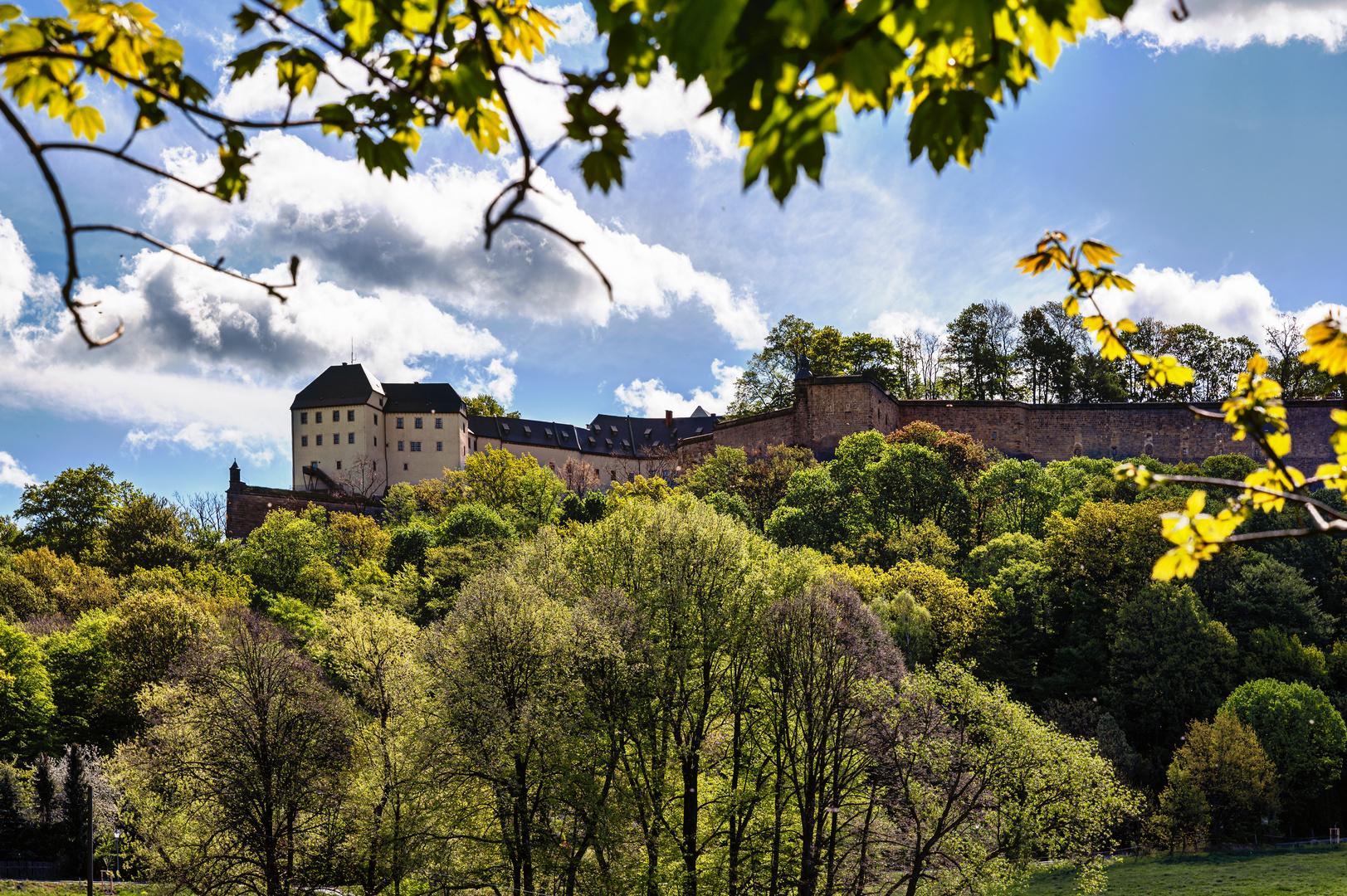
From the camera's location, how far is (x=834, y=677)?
22156mm

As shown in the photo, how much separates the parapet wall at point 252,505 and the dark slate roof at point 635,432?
30.1m

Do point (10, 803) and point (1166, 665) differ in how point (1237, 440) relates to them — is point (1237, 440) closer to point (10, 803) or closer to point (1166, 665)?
point (10, 803)

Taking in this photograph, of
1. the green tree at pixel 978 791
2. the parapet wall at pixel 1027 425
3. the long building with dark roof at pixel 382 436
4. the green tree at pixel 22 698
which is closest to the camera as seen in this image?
the green tree at pixel 978 791

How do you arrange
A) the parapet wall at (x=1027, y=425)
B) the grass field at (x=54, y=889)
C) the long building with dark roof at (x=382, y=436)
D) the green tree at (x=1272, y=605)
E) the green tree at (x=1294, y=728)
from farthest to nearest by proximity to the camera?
the long building with dark roof at (x=382, y=436) < the parapet wall at (x=1027, y=425) < the green tree at (x=1272, y=605) < the green tree at (x=1294, y=728) < the grass field at (x=54, y=889)

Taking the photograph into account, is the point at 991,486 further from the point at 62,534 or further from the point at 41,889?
the point at 62,534

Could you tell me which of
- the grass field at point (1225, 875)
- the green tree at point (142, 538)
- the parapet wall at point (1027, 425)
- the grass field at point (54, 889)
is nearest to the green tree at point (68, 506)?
the green tree at point (142, 538)

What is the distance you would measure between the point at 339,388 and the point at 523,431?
679 inches

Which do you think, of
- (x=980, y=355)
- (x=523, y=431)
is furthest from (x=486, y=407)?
(x=980, y=355)

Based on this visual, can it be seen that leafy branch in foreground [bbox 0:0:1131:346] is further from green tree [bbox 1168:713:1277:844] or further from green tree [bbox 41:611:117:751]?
green tree [bbox 1168:713:1277:844]

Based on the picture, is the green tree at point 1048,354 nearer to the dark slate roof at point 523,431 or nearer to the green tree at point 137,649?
the dark slate roof at point 523,431

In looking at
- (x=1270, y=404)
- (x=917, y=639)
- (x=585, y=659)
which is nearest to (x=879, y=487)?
(x=917, y=639)

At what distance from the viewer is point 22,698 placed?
103ft

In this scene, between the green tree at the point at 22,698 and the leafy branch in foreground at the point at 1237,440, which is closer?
the leafy branch in foreground at the point at 1237,440

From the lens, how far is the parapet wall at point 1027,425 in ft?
191
